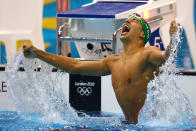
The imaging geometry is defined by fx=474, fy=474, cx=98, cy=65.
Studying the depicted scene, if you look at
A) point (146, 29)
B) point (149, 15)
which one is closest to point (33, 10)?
point (149, 15)

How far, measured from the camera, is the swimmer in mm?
2680

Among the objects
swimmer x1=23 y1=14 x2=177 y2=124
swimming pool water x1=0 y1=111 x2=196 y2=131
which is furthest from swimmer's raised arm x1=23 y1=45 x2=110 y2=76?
swimming pool water x1=0 y1=111 x2=196 y2=131

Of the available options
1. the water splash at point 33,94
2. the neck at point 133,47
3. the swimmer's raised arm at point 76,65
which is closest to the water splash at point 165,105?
the neck at point 133,47

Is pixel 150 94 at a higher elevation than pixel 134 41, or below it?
below

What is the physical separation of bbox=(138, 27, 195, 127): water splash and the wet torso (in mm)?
57

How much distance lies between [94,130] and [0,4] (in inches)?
114

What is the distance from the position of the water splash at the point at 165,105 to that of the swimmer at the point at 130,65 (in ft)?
0.20

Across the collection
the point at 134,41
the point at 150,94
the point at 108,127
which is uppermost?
the point at 134,41

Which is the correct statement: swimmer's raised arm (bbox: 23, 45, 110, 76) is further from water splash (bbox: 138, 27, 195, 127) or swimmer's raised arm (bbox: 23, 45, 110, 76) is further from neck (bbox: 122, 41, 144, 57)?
water splash (bbox: 138, 27, 195, 127)

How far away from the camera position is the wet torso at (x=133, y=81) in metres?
2.68

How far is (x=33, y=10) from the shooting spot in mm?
4895

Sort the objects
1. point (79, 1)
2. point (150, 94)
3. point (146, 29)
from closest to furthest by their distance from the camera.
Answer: point (150, 94) < point (146, 29) < point (79, 1)

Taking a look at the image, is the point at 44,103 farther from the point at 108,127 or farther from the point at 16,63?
the point at 108,127

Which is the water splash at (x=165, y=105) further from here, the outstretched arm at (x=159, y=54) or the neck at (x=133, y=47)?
the neck at (x=133, y=47)
